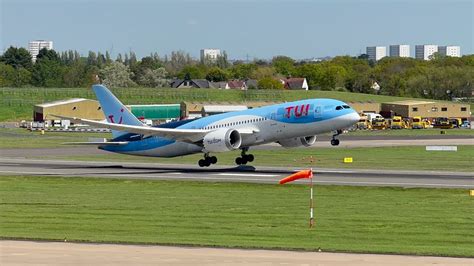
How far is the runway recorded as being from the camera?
56.3m

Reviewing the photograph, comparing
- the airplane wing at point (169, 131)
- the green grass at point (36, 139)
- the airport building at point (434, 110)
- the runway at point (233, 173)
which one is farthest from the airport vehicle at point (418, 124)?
the airplane wing at point (169, 131)

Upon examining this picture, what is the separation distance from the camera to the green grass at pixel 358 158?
231 ft

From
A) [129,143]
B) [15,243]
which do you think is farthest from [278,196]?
[129,143]

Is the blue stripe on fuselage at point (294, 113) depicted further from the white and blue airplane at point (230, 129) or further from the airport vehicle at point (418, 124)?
the airport vehicle at point (418, 124)

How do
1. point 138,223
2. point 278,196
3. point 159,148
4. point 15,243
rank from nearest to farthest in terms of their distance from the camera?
point 15,243 → point 138,223 → point 278,196 → point 159,148

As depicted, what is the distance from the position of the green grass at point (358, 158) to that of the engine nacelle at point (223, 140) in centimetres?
800

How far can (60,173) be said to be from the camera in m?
62.8

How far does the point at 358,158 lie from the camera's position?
7719 centimetres

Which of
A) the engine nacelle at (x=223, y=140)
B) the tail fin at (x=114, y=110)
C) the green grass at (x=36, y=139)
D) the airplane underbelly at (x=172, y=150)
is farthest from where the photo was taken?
the green grass at (x=36, y=139)

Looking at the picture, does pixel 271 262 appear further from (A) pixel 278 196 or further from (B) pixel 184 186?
(B) pixel 184 186

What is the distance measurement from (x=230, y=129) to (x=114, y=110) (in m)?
9.77

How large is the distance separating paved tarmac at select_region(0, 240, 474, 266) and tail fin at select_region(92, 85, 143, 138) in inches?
1498

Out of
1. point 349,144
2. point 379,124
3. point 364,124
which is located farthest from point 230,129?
point 364,124

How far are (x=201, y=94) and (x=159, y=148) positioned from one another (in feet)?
402
